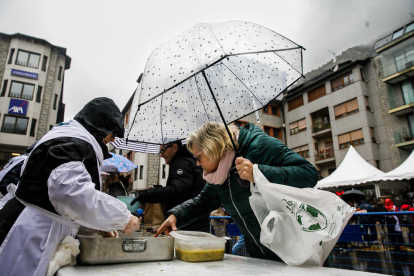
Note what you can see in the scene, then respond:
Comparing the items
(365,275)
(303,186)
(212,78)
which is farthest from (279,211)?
(212,78)

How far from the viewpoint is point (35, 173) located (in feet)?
4.43

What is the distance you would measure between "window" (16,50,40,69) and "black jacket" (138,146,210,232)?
2945 cm

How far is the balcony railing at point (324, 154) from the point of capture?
80.8 feet

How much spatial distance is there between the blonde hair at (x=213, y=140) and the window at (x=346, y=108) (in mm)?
24985

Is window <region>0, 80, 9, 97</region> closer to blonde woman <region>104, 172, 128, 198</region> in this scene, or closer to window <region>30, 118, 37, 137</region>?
window <region>30, 118, 37, 137</region>

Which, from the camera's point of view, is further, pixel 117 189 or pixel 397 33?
pixel 397 33

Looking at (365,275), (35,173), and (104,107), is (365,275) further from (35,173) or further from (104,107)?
(104,107)

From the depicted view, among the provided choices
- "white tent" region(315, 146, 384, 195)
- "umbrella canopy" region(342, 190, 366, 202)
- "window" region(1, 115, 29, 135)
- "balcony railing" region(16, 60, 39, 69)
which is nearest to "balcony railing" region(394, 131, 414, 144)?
"white tent" region(315, 146, 384, 195)

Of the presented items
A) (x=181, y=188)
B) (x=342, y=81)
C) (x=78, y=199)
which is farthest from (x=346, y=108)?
(x=78, y=199)

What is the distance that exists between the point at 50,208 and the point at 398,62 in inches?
1054

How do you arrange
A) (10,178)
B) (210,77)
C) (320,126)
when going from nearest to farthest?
(10,178)
(210,77)
(320,126)

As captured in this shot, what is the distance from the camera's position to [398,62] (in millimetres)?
21234

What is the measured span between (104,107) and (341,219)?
5.76ft

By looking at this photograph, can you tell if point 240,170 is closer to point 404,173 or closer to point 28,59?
point 404,173
